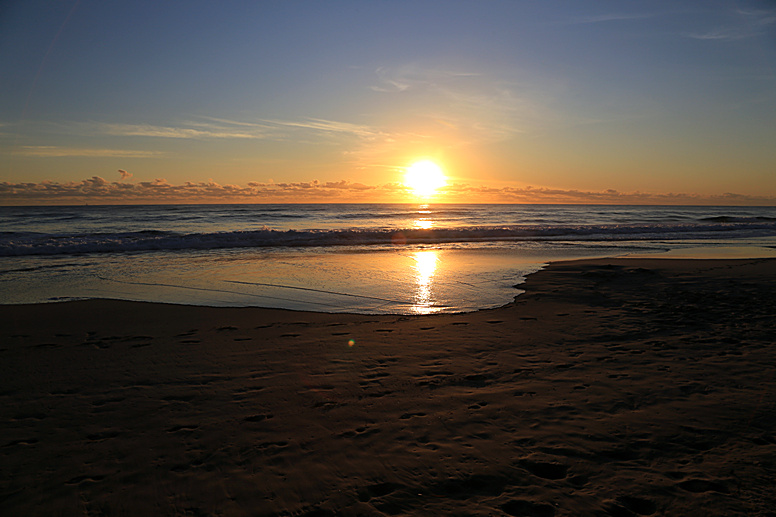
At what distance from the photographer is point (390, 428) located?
12.5ft

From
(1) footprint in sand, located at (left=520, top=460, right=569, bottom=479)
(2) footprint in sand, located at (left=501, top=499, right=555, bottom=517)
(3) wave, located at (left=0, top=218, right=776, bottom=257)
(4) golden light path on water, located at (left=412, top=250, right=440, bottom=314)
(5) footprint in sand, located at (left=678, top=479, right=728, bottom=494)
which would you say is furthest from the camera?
(3) wave, located at (left=0, top=218, right=776, bottom=257)

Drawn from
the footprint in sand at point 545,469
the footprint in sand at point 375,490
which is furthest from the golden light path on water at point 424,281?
the footprint in sand at point 375,490

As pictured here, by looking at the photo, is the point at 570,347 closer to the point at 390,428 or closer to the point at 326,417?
the point at 390,428

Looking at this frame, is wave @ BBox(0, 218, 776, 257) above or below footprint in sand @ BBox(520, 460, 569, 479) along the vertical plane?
above

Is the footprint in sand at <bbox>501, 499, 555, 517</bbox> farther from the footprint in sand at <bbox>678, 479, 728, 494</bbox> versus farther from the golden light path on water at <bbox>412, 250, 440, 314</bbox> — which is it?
the golden light path on water at <bbox>412, 250, 440, 314</bbox>

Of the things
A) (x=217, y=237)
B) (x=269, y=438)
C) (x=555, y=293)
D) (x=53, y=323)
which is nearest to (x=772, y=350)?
(x=555, y=293)

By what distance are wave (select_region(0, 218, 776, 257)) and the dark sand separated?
14.3m

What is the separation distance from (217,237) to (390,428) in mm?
22357

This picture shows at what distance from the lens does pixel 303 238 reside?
1006 inches

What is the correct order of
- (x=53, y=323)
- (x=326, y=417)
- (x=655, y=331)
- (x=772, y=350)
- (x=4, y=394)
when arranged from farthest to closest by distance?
1. (x=53, y=323)
2. (x=655, y=331)
3. (x=772, y=350)
4. (x=4, y=394)
5. (x=326, y=417)

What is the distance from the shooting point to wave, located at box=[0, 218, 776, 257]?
1950 cm

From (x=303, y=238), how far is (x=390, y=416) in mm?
22282

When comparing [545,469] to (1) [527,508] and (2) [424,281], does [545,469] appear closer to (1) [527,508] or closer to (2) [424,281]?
(1) [527,508]

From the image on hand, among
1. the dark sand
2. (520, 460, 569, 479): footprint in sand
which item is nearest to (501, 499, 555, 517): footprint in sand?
the dark sand
